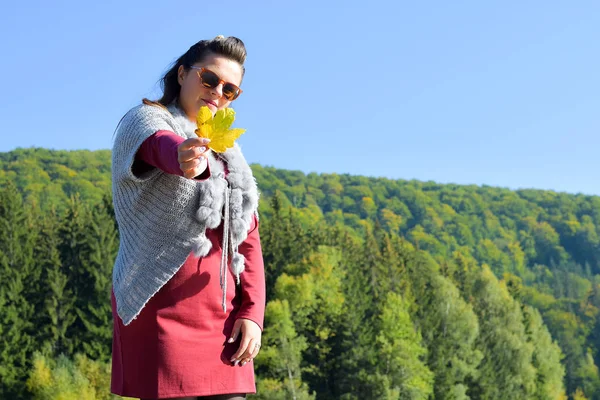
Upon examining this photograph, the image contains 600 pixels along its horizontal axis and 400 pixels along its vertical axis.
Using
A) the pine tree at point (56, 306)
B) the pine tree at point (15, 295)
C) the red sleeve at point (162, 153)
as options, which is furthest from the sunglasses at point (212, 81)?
the pine tree at point (56, 306)

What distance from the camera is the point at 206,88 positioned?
3.27 metres

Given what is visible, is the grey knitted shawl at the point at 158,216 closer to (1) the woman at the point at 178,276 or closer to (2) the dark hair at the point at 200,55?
(1) the woman at the point at 178,276

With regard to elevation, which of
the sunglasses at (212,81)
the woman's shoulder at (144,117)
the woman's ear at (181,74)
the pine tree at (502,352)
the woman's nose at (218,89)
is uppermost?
the woman's ear at (181,74)

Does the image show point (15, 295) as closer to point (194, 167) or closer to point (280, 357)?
point (280, 357)

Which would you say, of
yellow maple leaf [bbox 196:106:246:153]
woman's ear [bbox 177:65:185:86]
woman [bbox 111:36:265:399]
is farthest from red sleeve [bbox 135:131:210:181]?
woman's ear [bbox 177:65:185:86]

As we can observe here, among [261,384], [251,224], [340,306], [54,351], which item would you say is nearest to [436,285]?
[340,306]

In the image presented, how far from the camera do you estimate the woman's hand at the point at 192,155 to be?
2619 mm

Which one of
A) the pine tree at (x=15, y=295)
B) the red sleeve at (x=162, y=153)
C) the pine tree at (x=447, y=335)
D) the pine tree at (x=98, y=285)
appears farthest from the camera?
the pine tree at (x=447, y=335)

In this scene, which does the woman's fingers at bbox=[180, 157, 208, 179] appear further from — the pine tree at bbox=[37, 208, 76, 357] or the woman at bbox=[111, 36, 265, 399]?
the pine tree at bbox=[37, 208, 76, 357]

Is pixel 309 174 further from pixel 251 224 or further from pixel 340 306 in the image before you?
pixel 251 224

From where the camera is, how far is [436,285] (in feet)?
196

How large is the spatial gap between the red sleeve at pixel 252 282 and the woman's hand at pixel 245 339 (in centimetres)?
3

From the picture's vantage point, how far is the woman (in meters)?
3.02

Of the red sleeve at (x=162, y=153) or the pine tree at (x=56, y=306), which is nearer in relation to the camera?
the red sleeve at (x=162, y=153)
